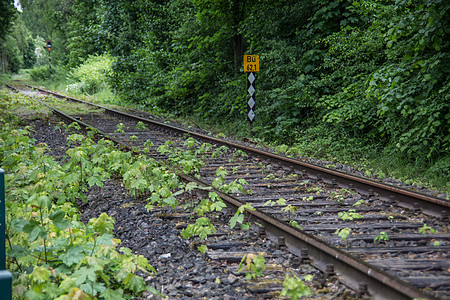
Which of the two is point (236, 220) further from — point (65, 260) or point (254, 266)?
point (65, 260)

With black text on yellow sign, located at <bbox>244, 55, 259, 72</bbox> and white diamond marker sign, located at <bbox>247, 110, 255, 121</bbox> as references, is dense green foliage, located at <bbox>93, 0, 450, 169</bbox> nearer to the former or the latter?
white diamond marker sign, located at <bbox>247, 110, 255, 121</bbox>

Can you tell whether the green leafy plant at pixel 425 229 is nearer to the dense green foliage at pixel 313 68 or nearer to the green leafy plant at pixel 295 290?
the green leafy plant at pixel 295 290

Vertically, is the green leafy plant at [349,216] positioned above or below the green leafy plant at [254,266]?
below

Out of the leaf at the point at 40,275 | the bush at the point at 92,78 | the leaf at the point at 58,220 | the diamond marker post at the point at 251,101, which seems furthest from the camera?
the bush at the point at 92,78

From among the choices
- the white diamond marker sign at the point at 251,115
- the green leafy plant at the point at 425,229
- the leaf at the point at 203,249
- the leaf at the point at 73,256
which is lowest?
the leaf at the point at 203,249

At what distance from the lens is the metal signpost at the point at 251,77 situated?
11352 mm

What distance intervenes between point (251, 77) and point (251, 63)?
45cm

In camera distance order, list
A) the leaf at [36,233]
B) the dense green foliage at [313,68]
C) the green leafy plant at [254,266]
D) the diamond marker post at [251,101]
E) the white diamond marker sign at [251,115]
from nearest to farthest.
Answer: the leaf at [36,233] < the green leafy plant at [254,266] < the dense green foliage at [313,68] < the diamond marker post at [251,101] < the white diamond marker sign at [251,115]

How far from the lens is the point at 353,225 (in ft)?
13.7

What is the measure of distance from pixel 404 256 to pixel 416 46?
524cm

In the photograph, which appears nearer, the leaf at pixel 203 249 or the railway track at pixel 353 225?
the railway track at pixel 353 225

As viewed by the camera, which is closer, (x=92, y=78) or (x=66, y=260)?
(x=66, y=260)

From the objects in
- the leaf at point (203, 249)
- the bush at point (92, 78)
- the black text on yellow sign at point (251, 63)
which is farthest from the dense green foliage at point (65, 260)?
the bush at point (92, 78)

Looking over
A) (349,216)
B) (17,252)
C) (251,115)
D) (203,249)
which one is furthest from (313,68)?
(17,252)
